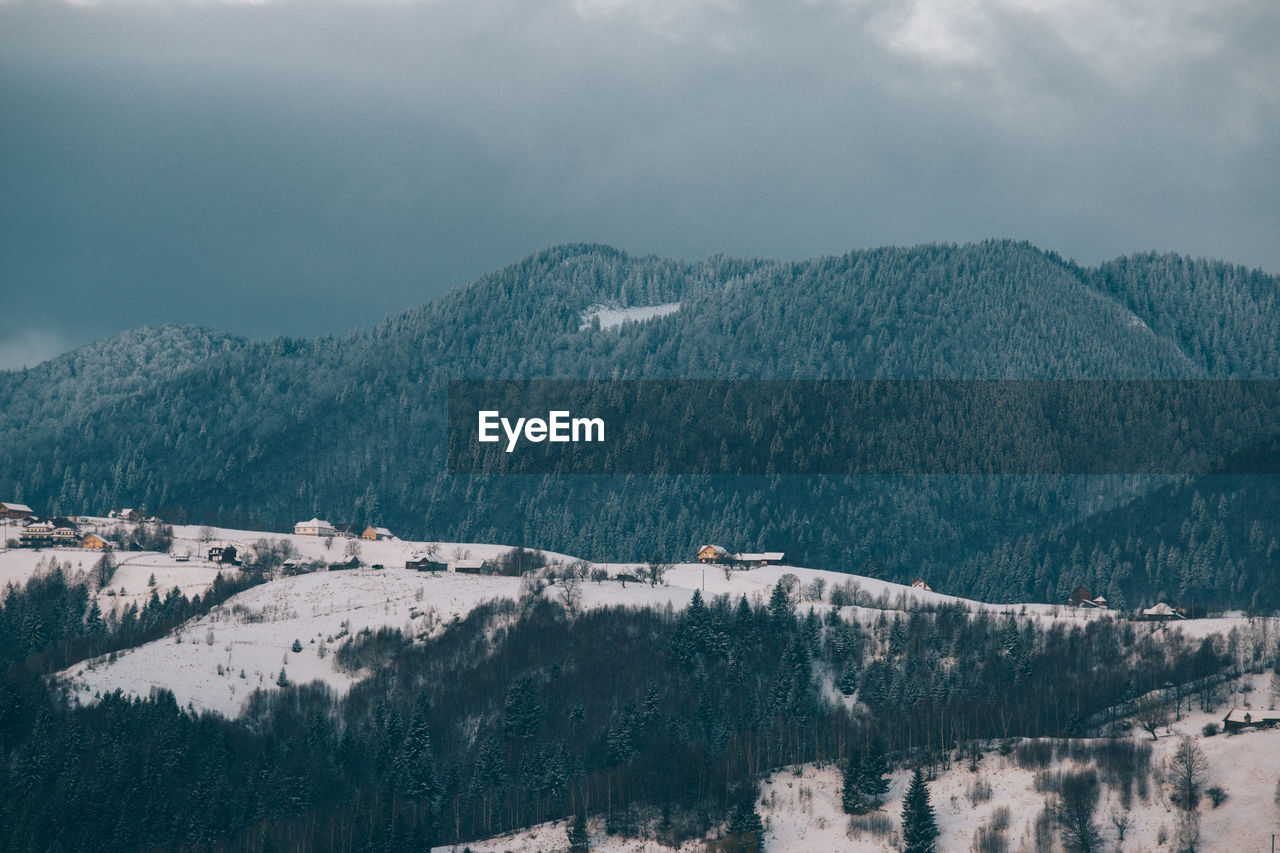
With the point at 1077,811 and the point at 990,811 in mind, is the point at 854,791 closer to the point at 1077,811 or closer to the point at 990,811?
the point at 990,811

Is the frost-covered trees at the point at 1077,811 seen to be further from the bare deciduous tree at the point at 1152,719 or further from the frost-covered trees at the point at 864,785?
the frost-covered trees at the point at 864,785

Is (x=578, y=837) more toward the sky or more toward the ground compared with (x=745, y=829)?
more toward the ground

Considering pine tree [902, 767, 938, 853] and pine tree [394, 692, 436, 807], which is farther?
pine tree [394, 692, 436, 807]

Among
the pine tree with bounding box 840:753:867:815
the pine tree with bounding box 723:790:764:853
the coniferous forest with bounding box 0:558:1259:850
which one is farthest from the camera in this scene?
the pine tree with bounding box 840:753:867:815

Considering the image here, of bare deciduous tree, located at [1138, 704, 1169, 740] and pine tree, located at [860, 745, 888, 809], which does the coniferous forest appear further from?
bare deciduous tree, located at [1138, 704, 1169, 740]

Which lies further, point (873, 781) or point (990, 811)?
point (873, 781)

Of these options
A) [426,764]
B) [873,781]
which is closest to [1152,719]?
[873,781]

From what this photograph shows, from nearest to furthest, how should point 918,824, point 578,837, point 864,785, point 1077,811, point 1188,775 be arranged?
point 1077,811
point 918,824
point 1188,775
point 578,837
point 864,785

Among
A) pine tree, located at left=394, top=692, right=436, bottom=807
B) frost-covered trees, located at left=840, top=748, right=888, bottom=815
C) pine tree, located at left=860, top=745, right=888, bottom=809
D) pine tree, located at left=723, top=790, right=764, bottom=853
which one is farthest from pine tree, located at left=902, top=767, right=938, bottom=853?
pine tree, located at left=394, top=692, right=436, bottom=807
